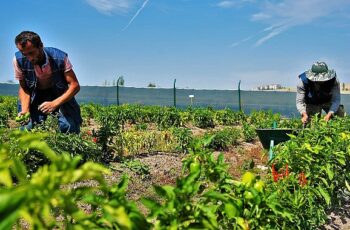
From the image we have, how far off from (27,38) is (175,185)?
188 centimetres

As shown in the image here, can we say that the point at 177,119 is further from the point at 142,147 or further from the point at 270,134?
the point at 270,134

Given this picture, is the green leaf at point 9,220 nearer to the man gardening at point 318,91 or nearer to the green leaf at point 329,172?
the green leaf at point 329,172

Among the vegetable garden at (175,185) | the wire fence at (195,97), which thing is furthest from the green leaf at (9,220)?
the wire fence at (195,97)

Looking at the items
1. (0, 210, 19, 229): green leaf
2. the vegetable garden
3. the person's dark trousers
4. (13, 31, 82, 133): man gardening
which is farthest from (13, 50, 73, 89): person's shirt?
(0, 210, 19, 229): green leaf

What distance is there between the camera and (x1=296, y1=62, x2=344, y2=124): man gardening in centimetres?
577

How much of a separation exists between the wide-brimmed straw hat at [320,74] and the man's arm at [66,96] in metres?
2.79

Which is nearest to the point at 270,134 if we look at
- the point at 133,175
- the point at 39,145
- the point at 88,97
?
the point at 133,175

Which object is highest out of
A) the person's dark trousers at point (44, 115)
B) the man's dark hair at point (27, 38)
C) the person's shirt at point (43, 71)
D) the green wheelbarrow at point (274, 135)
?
the man's dark hair at point (27, 38)

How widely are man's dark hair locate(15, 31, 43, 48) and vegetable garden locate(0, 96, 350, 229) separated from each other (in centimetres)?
80

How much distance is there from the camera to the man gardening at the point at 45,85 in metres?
4.75

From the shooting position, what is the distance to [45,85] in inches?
196

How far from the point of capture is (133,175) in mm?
4941

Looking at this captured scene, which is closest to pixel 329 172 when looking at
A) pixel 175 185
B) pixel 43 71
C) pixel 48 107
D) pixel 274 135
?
pixel 175 185

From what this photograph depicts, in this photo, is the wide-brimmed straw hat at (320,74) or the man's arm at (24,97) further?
the wide-brimmed straw hat at (320,74)
